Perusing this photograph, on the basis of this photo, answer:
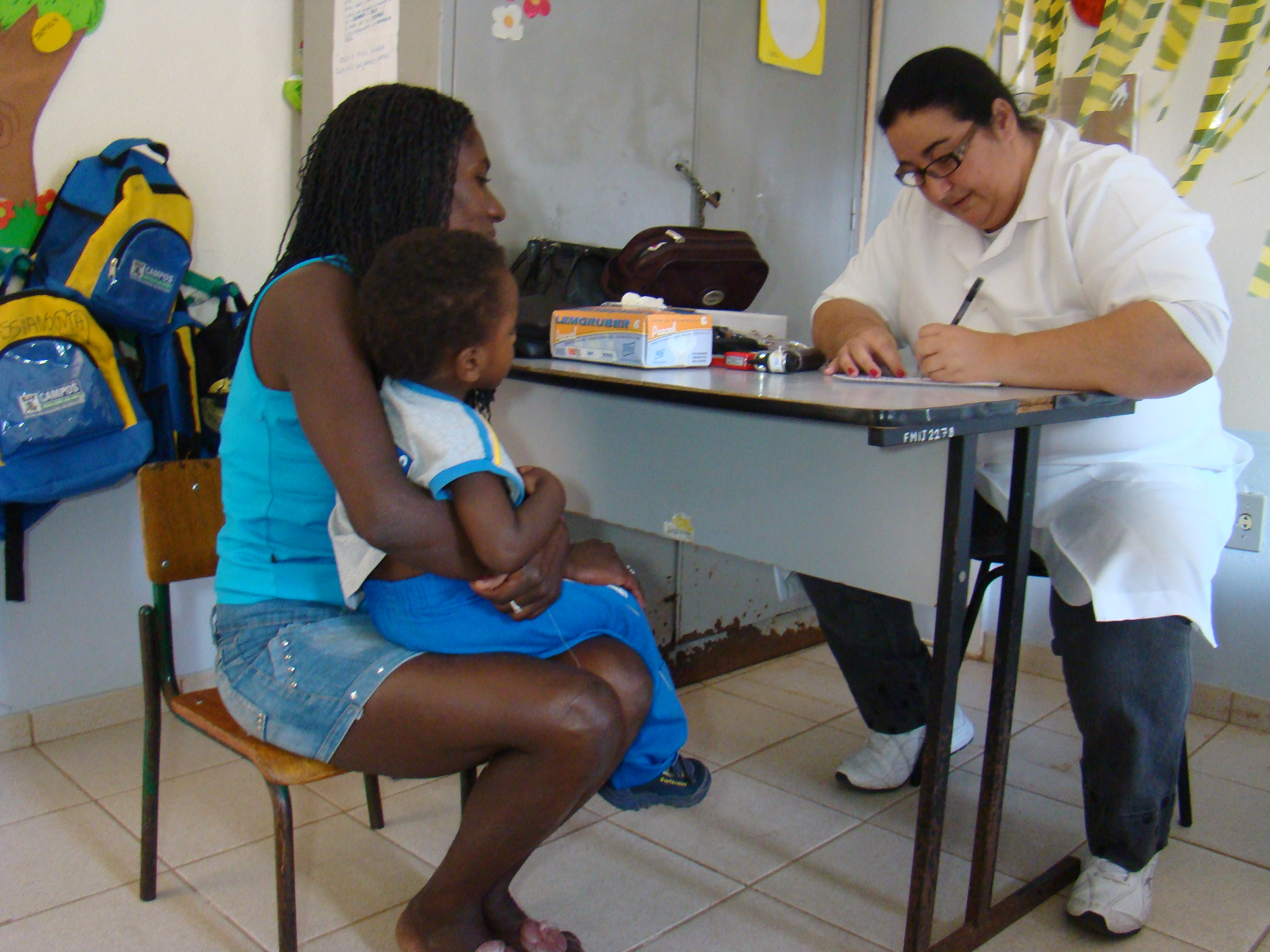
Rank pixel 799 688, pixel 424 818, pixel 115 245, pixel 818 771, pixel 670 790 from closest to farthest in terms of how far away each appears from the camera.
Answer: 1. pixel 670 790
2. pixel 424 818
3. pixel 115 245
4. pixel 818 771
5. pixel 799 688

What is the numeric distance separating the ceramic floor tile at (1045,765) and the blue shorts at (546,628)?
0.86 meters

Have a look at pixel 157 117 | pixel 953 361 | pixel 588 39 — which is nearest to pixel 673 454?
pixel 953 361

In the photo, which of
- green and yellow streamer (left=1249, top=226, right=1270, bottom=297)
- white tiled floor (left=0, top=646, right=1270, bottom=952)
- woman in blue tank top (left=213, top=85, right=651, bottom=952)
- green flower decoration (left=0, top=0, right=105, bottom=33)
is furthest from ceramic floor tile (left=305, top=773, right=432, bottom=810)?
green and yellow streamer (left=1249, top=226, right=1270, bottom=297)

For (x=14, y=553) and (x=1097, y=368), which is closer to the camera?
(x=1097, y=368)

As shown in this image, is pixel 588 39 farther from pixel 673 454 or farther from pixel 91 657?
pixel 91 657

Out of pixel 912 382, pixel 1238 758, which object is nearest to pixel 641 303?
pixel 912 382

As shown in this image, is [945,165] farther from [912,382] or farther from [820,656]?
[820,656]

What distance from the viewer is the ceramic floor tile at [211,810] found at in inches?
64.1

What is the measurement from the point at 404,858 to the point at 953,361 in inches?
44.7

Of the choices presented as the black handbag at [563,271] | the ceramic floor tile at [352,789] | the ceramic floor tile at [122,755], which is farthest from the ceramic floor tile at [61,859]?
the black handbag at [563,271]

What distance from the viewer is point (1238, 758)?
2037 millimetres

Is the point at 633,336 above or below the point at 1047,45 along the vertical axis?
below

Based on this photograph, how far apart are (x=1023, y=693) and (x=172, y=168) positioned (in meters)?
2.24

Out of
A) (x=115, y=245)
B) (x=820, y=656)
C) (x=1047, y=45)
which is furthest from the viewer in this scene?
(x=820, y=656)
